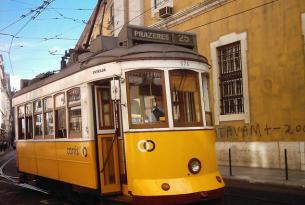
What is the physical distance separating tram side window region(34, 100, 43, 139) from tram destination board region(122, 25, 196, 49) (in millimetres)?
4223

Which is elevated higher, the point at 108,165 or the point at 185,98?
the point at 185,98

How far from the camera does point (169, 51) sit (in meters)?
8.67

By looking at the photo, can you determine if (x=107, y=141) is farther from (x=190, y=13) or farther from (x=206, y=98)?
(x=190, y=13)

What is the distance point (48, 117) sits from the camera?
37.9ft

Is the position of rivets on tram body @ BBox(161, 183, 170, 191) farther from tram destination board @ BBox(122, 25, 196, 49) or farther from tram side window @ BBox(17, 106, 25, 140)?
tram side window @ BBox(17, 106, 25, 140)

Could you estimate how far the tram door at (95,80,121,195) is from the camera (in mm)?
9070

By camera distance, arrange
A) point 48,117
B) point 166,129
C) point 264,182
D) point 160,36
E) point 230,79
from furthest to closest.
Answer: point 230,79
point 264,182
point 48,117
point 160,36
point 166,129

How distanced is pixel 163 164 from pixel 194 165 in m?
0.55

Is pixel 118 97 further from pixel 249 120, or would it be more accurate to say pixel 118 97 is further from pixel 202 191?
pixel 249 120

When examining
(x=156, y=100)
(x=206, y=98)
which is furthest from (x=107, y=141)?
(x=206, y=98)

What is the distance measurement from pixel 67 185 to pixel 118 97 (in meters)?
3.51

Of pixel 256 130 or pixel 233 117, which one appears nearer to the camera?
pixel 256 130

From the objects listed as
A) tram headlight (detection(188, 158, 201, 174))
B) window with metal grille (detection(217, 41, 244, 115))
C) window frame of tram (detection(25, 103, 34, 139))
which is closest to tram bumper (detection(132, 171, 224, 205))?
tram headlight (detection(188, 158, 201, 174))

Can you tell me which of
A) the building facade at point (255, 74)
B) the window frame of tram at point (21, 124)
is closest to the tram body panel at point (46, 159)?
the window frame of tram at point (21, 124)
